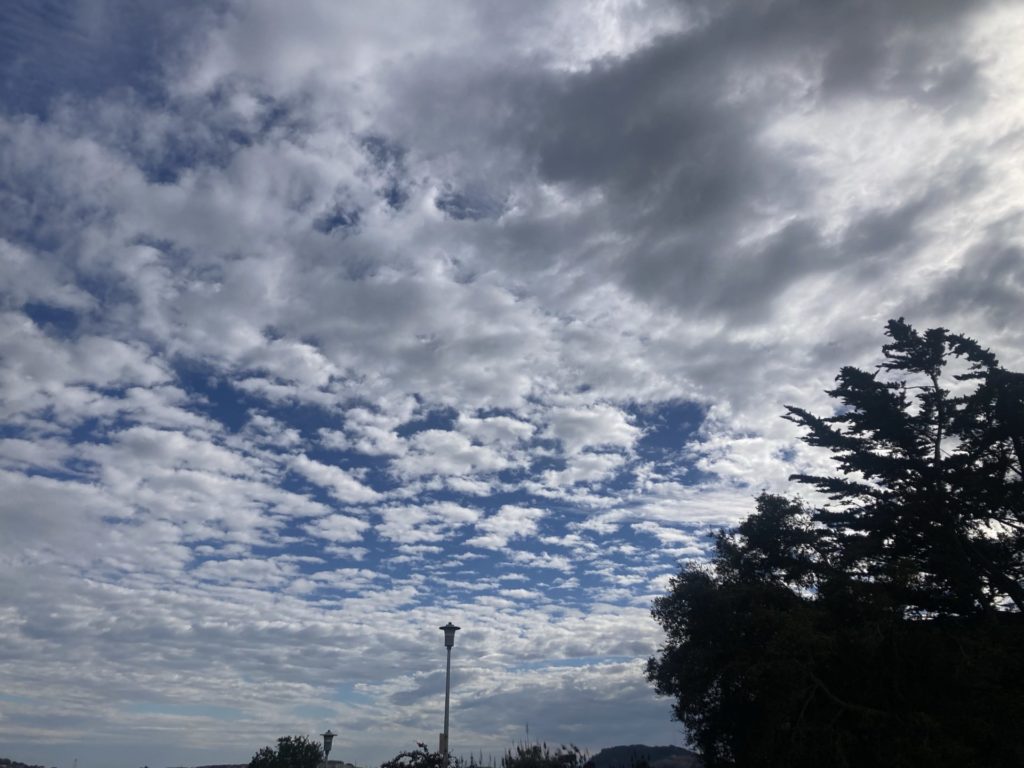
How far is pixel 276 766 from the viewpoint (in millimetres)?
46094

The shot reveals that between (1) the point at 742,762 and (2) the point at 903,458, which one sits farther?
(2) the point at 903,458

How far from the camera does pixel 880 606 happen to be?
25.1m

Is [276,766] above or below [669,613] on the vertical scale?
below

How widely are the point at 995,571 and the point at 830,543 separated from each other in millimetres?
6059

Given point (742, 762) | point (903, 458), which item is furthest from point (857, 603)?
point (903, 458)

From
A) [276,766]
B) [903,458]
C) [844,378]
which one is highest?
[844,378]

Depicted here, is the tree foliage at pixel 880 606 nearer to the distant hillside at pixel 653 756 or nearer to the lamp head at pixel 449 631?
the lamp head at pixel 449 631

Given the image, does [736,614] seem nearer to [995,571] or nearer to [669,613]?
[669,613]

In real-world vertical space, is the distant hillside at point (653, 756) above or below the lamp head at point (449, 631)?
below

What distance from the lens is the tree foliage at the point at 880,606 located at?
23.2 metres

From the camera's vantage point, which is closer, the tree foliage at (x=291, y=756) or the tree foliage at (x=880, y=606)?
the tree foliage at (x=880, y=606)

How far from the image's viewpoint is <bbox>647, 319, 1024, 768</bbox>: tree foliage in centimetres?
2325

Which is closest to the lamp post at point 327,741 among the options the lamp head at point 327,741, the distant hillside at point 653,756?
the lamp head at point 327,741

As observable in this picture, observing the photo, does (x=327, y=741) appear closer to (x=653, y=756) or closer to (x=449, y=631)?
(x=449, y=631)
